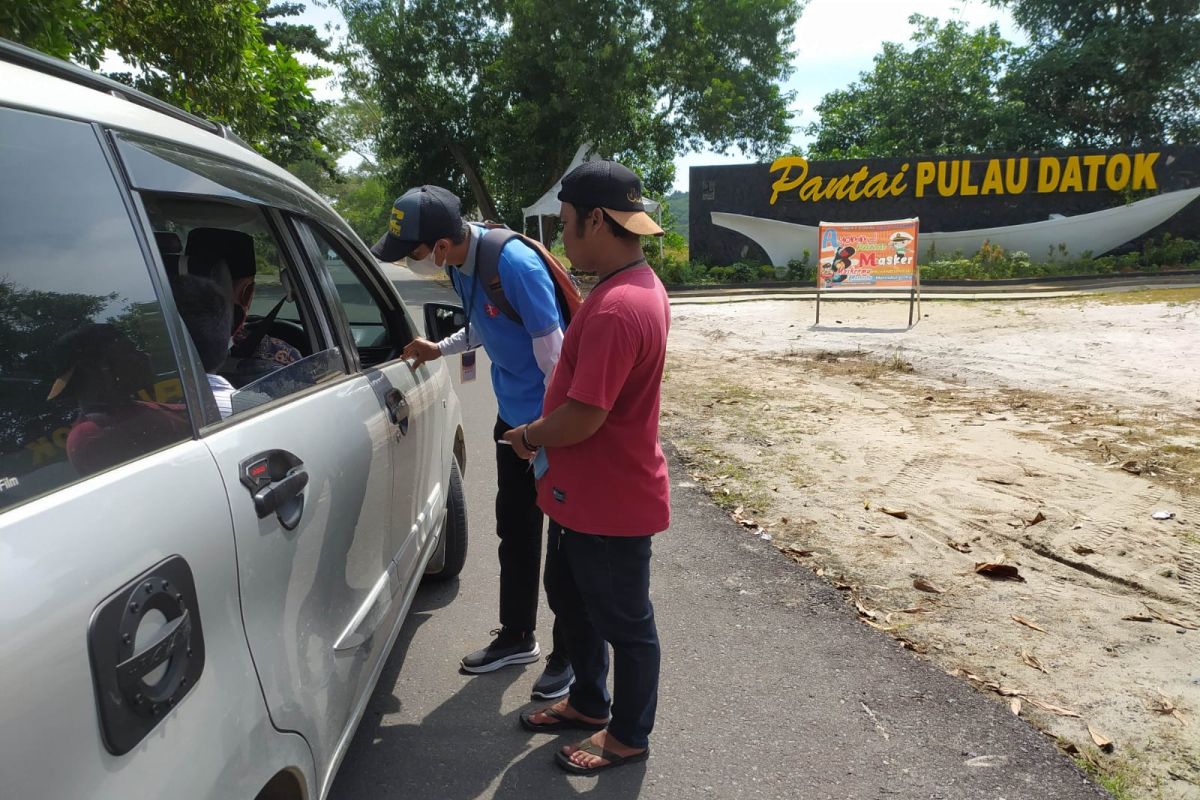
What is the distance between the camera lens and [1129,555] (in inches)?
181

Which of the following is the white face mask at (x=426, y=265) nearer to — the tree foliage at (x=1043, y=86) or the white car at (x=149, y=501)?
the white car at (x=149, y=501)

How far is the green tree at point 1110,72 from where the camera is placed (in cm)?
2802

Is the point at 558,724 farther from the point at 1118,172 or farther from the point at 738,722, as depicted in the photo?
the point at 1118,172

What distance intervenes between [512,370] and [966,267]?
19.2 m

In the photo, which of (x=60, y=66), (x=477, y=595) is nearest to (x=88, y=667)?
(x=60, y=66)

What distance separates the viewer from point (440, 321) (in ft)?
12.7

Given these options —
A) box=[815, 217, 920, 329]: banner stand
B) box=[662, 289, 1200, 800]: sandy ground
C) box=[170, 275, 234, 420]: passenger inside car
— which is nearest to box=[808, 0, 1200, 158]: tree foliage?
box=[815, 217, 920, 329]: banner stand

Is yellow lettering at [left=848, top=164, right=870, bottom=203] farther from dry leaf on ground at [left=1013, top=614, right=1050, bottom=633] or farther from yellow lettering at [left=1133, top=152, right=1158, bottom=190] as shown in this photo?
dry leaf on ground at [left=1013, top=614, right=1050, bottom=633]

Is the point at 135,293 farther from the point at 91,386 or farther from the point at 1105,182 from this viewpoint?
the point at 1105,182

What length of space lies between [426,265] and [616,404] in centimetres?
111

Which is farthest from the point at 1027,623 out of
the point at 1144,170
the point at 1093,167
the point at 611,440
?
the point at 1144,170

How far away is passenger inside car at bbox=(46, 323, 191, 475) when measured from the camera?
1.44 m

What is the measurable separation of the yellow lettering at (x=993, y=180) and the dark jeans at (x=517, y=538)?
840 inches

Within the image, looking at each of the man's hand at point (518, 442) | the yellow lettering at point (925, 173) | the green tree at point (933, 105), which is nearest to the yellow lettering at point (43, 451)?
the man's hand at point (518, 442)
